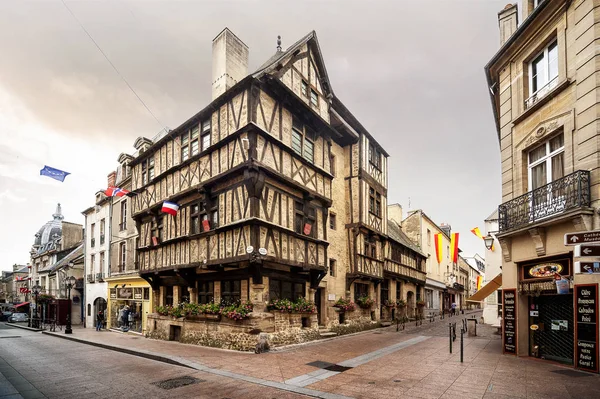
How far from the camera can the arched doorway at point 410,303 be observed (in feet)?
91.9

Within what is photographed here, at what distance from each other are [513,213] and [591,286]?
10.5 ft

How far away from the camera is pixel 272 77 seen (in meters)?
13.5

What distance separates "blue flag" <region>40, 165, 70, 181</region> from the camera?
12824 mm

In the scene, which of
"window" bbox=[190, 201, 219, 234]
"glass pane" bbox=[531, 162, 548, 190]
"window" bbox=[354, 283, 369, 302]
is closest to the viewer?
"glass pane" bbox=[531, 162, 548, 190]

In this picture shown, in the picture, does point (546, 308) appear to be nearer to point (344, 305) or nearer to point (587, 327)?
point (587, 327)

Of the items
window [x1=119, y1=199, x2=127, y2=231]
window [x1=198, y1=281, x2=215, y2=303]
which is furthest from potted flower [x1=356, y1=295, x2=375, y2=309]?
window [x1=119, y1=199, x2=127, y2=231]

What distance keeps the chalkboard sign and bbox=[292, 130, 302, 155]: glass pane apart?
33.7ft

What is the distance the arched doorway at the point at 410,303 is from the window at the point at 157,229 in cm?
1885

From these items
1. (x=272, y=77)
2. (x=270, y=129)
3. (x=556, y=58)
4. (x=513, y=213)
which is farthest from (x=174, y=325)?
(x=556, y=58)

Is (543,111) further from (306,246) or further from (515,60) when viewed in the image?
(306,246)

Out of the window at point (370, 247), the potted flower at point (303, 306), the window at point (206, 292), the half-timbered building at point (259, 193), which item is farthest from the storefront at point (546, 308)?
the window at point (206, 292)

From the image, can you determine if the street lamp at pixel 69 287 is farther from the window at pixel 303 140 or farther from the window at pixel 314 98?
the window at pixel 314 98

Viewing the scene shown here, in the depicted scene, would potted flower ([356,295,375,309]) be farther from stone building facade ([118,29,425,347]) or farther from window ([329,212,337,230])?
window ([329,212,337,230])

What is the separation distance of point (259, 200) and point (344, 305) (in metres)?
8.35
